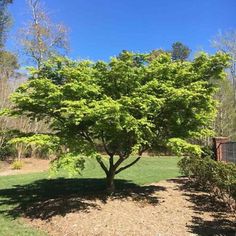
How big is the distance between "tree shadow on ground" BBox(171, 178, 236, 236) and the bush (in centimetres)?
23

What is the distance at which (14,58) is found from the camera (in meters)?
33.8

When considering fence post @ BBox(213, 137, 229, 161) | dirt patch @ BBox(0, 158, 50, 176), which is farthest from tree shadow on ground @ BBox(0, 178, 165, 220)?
dirt patch @ BBox(0, 158, 50, 176)

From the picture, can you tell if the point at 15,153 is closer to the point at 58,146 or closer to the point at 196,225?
the point at 58,146

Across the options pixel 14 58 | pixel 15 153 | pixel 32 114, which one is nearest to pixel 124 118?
pixel 32 114

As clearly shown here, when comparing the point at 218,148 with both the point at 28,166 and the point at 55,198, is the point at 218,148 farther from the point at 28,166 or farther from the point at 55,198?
the point at 28,166

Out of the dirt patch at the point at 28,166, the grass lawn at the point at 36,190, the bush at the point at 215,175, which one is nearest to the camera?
the bush at the point at 215,175

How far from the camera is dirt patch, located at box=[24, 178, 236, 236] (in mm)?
7512

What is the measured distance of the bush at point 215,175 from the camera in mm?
8195

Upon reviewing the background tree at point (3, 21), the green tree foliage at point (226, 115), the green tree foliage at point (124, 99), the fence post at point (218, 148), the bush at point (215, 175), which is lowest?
the bush at point (215, 175)

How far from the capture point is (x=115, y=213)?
8.55 meters

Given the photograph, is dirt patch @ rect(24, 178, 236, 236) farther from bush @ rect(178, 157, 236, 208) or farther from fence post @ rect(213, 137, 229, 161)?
fence post @ rect(213, 137, 229, 161)

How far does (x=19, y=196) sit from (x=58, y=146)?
3.84 metres

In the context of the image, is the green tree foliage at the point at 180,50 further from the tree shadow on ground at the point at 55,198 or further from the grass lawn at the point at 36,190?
the tree shadow on ground at the point at 55,198

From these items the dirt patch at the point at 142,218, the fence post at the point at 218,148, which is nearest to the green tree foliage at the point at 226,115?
the fence post at the point at 218,148
